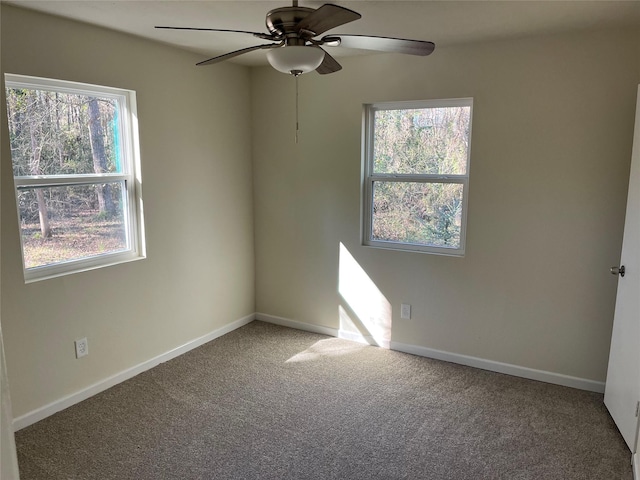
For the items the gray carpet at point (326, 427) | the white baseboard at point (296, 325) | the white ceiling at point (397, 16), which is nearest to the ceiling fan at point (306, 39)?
A: the white ceiling at point (397, 16)

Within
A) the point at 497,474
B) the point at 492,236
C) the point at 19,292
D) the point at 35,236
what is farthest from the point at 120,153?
the point at 497,474

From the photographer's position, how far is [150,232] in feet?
10.8

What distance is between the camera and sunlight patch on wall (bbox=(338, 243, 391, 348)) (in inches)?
148

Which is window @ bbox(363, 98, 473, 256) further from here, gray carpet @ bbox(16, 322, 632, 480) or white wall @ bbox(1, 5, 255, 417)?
white wall @ bbox(1, 5, 255, 417)

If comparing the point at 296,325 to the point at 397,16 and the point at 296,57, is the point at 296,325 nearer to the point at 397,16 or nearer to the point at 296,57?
the point at 397,16

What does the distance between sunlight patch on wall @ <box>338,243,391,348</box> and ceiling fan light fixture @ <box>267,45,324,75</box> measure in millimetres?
2127

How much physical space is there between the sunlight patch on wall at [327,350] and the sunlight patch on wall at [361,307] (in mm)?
115

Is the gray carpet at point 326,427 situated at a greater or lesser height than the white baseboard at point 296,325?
lesser

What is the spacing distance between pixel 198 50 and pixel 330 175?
4.42 ft

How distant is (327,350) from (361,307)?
17.6 inches

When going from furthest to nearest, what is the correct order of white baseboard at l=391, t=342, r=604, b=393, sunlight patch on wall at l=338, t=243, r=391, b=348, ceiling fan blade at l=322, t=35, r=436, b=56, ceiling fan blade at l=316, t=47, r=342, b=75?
sunlight patch on wall at l=338, t=243, r=391, b=348
white baseboard at l=391, t=342, r=604, b=393
ceiling fan blade at l=316, t=47, r=342, b=75
ceiling fan blade at l=322, t=35, r=436, b=56

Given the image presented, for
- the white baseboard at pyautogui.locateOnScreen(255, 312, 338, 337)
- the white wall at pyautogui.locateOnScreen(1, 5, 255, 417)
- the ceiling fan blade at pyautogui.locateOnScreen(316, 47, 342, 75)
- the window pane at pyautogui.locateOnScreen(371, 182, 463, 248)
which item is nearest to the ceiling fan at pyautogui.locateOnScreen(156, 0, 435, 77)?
the ceiling fan blade at pyautogui.locateOnScreen(316, 47, 342, 75)

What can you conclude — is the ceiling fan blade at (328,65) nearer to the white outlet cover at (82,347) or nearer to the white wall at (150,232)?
the white wall at (150,232)

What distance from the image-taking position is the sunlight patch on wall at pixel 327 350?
3.57m
